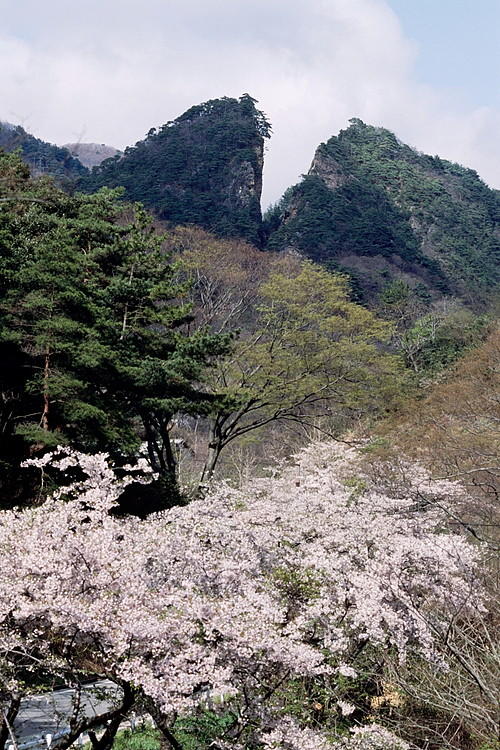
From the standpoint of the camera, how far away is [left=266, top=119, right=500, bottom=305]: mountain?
152 feet

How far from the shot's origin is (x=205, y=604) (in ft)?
16.8

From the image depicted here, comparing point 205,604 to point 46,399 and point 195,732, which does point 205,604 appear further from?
point 46,399

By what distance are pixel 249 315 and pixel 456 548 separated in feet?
54.5

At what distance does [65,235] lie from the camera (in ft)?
47.2

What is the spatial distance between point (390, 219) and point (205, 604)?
168 ft

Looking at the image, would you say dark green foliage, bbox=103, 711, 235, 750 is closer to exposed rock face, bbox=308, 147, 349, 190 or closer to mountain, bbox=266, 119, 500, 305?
mountain, bbox=266, 119, 500, 305

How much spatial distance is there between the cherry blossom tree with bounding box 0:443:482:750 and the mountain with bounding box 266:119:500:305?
33.3 meters

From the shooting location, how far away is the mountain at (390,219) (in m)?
46.3

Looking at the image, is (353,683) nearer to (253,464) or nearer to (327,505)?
(327,505)

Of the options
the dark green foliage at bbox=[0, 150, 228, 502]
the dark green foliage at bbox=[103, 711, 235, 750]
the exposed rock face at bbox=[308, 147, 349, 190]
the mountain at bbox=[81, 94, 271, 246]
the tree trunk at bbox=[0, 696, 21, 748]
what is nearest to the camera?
the tree trunk at bbox=[0, 696, 21, 748]

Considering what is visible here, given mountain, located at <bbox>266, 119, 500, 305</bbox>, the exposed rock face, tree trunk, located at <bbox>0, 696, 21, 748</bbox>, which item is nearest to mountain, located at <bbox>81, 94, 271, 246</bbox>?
mountain, located at <bbox>266, 119, 500, 305</bbox>

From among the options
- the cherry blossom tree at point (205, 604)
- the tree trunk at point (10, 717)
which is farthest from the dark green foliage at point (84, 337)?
the tree trunk at point (10, 717)

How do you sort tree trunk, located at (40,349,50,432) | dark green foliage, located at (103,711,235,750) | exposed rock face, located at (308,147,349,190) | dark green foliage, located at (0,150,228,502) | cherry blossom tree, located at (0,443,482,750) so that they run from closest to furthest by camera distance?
1. cherry blossom tree, located at (0,443,482,750)
2. dark green foliage, located at (103,711,235,750)
3. tree trunk, located at (40,349,50,432)
4. dark green foliage, located at (0,150,228,502)
5. exposed rock face, located at (308,147,349,190)

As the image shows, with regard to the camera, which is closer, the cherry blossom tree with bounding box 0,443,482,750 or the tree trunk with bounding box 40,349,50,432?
the cherry blossom tree with bounding box 0,443,482,750
